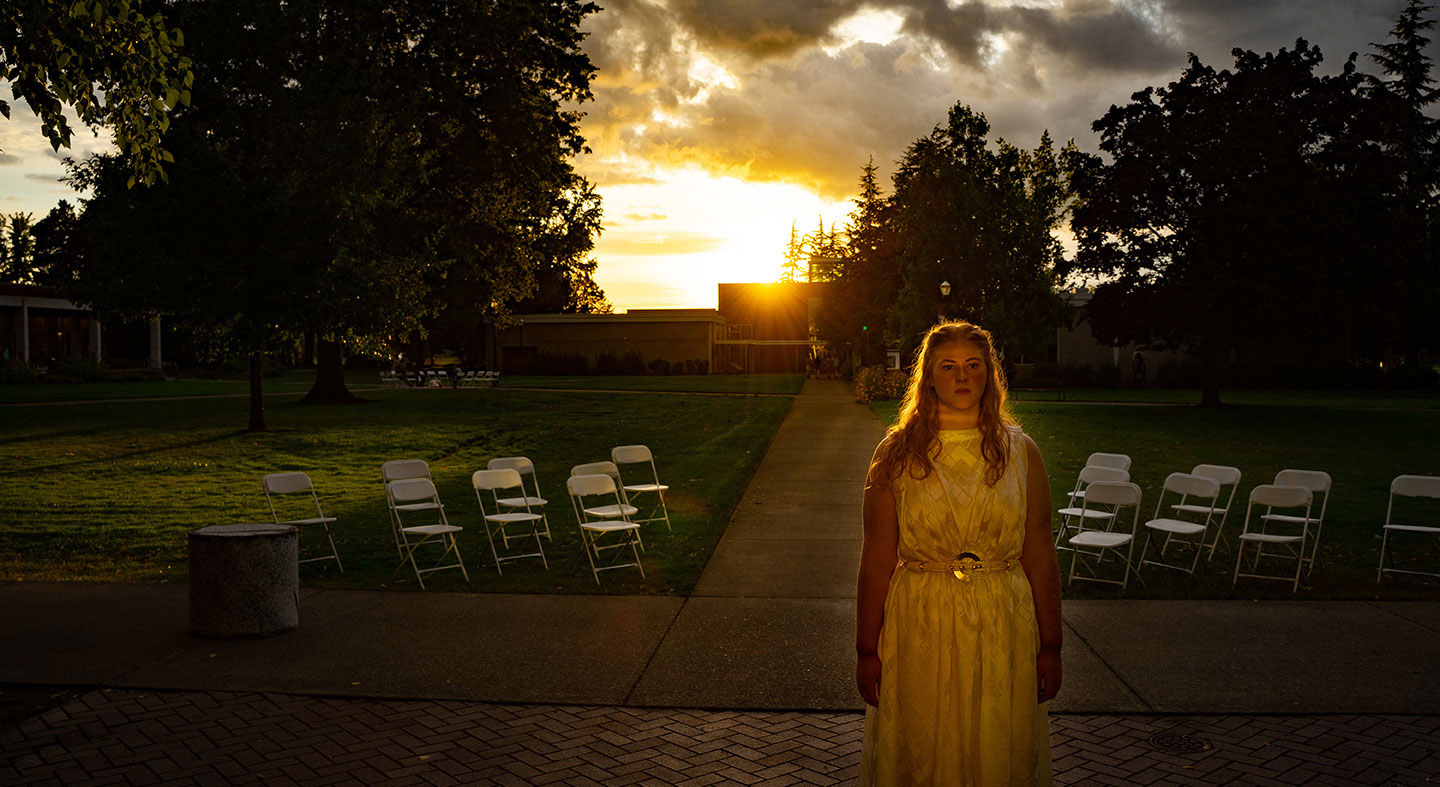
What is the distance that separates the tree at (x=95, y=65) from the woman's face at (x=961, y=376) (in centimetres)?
555

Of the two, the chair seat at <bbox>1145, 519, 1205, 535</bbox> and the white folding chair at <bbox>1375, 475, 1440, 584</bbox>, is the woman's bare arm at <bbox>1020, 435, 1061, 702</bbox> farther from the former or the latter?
the white folding chair at <bbox>1375, 475, 1440, 584</bbox>

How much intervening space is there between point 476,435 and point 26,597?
54.9ft

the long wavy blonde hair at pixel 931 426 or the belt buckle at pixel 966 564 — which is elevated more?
the long wavy blonde hair at pixel 931 426

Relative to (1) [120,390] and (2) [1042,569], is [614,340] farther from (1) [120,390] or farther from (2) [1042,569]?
(2) [1042,569]

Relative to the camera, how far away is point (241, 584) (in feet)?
22.3

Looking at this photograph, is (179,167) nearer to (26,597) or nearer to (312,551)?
(312,551)

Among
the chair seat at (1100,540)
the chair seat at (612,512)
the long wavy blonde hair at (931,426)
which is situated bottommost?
the chair seat at (612,512)

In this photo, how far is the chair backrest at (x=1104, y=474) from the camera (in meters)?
9.50

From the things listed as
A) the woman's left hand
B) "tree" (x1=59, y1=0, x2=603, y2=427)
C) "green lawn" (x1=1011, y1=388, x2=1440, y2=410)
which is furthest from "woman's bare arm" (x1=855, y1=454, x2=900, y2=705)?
"green lawn" (x1=1011, y1=388, x2=1440, y2=410)

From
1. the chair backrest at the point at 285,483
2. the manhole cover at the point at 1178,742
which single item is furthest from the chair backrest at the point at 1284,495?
the chair backrest at the point at 285,483

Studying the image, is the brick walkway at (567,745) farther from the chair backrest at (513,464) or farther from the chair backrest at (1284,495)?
the chair backrest at (513,464)

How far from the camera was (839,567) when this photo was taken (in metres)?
9.29

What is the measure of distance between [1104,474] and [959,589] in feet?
23.5

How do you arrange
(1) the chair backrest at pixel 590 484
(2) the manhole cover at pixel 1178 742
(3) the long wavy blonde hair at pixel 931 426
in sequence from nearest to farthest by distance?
(3) the long wavy blonde hair at pixel 931 426, (2) the manhole cover at pixel 1178 742, (1) the chair backrest at pixel 590 484
